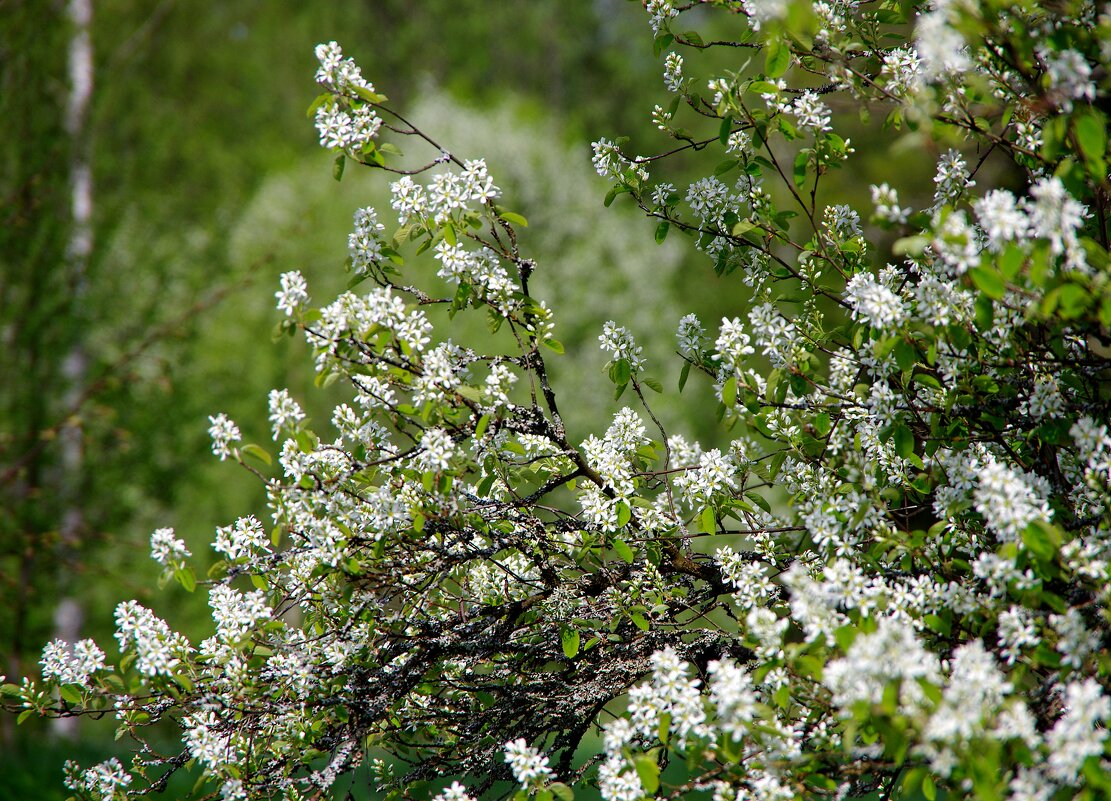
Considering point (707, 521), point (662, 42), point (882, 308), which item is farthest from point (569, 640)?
point (662, 42)

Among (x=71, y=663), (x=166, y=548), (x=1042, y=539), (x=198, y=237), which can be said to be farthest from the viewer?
(x=198, y=237)

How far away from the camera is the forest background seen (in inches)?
336

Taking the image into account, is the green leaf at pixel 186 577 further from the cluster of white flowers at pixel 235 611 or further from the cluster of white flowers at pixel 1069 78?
the cluster of white flowers at pixel 1069 78

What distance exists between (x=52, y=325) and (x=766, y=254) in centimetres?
810

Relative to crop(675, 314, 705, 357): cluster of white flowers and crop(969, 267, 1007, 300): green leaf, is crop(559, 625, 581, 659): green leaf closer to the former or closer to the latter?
crop(675, 314, 705, 357): cluster of white flowers

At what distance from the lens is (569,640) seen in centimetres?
291

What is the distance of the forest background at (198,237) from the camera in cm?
852

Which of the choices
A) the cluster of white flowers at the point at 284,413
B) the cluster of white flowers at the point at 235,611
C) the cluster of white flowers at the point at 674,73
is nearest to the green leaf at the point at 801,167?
the cluster of white flowers at the point at 674,73

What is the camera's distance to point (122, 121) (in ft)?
38.1

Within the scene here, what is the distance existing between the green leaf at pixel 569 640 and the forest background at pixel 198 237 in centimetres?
193

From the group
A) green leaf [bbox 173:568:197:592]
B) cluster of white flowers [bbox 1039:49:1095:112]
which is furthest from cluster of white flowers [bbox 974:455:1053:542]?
green leaf [bbox 173:568:197:592]

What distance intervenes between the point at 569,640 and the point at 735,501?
72 cm

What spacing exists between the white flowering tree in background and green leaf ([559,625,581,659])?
0.04 metres

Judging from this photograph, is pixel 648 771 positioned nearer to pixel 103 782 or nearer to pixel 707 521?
pixel 707 521
